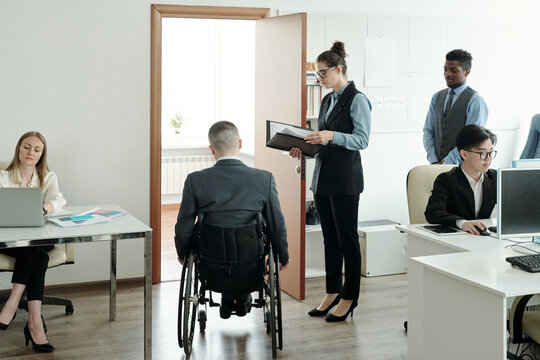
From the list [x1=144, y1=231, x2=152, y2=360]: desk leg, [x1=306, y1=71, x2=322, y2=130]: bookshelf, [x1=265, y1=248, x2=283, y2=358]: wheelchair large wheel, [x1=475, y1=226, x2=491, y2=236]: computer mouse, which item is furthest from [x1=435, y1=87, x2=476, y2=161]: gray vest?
[x1=144, y1=231, x2=152, y2=360]: desk leg

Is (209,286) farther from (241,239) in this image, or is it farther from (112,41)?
(112,41)

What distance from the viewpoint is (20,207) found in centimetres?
332

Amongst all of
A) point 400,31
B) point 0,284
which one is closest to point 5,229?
point 0,284

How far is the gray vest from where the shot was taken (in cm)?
459

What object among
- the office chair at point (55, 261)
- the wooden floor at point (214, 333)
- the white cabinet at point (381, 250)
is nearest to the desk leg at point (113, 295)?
the wooden floor at point (214, 333)

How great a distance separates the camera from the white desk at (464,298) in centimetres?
241

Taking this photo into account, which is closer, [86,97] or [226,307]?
[226,307]

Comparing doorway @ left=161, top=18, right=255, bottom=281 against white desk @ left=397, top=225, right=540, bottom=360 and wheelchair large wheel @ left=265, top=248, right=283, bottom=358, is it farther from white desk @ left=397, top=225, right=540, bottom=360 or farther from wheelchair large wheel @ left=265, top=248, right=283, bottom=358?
white desk @ left=397, top=225, right=540, bottom=360

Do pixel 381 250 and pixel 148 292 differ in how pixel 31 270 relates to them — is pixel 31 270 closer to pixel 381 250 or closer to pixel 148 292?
pixel 148 292

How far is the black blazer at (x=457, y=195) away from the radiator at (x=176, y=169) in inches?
208

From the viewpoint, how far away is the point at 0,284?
15.2ft

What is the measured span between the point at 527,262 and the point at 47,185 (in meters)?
2.75

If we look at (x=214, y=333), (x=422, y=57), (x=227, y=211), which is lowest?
(x=214, y=333)

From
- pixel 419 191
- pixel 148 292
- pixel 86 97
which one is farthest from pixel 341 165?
pixel 86 97
